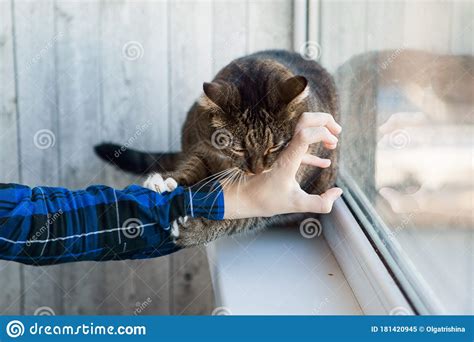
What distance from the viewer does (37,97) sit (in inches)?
70.7

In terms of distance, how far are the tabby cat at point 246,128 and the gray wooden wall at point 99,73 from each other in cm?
39

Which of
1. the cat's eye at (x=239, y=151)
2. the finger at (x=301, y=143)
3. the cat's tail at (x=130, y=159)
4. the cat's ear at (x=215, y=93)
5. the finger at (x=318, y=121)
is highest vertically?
the cat's ear at (x=215, y=93)

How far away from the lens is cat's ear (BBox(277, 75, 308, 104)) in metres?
1.11

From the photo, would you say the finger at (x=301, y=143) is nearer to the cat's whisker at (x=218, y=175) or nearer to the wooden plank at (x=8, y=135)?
the cat's whisker at (x=218, y=175)

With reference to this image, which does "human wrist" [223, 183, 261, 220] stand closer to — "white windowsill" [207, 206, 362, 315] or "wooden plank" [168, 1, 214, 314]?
"white windowsill" [207, 206, 362, 315]

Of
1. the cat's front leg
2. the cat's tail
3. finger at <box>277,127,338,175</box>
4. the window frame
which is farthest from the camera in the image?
the cat's tail

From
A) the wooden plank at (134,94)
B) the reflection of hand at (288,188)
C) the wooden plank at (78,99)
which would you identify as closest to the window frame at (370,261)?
the reflection of hand at (288,188)

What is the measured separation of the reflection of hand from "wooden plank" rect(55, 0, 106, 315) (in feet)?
2.70

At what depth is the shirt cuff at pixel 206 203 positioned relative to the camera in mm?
1122

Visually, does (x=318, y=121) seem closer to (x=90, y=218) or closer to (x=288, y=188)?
(x=288, y=188)

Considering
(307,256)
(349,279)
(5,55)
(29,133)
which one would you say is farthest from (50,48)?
(349,279)

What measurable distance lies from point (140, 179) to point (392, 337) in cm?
107

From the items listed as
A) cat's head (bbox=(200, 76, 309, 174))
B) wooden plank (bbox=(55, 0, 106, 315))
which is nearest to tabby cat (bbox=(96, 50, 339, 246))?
cat's head (bbox=(200, 76, 309, 174))

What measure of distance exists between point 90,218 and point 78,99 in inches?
31.6
